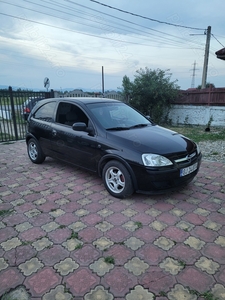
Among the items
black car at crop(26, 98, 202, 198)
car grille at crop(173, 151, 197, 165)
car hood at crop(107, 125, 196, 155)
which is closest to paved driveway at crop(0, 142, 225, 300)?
black car at crop(26, 98, 202, 198)

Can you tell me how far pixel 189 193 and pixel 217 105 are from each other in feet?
26.0

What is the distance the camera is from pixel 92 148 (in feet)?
11.6

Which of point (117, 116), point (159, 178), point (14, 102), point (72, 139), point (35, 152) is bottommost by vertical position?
point (35, 152)

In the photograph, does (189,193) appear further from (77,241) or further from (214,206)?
(77,241)

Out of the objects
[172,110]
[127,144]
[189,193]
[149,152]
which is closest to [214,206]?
[189,193]

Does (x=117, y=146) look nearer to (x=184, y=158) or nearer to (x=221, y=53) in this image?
(x=184, y=158)

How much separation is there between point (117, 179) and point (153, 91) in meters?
8.32

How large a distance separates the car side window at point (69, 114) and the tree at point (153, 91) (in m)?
7.22

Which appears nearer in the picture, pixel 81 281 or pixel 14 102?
pixel 81 281

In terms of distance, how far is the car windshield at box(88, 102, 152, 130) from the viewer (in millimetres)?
3637

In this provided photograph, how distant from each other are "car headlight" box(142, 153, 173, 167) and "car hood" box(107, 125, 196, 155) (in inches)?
2.6

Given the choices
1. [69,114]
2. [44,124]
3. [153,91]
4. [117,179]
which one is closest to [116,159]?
[117,179]

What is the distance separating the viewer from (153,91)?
10.6 m

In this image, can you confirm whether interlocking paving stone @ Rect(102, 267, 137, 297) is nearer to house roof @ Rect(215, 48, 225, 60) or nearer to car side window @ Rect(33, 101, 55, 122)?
car side window @ Rect(33, 101, 55, 122)
